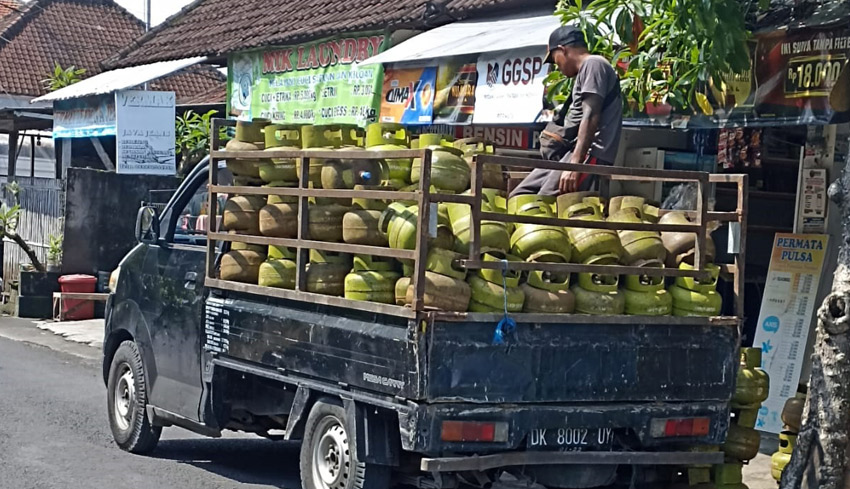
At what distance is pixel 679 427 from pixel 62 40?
26.1 m

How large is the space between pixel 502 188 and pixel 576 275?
129 cm

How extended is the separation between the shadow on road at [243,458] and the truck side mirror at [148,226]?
147 centimetres

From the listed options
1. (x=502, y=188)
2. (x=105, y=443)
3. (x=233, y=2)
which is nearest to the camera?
(x=502, y=188)

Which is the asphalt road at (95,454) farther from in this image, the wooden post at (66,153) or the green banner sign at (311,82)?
the wooden post at (66,153)

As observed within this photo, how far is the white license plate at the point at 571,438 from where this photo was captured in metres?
5.71

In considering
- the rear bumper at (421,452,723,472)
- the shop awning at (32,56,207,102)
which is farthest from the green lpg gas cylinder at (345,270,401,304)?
the shop awning at (32,56,207,102)

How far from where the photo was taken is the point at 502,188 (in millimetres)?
7156

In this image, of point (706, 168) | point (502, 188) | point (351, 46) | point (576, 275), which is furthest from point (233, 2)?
point (576, 275)

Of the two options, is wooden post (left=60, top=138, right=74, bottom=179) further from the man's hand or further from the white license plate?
the white license plate

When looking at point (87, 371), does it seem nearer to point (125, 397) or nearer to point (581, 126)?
point (125, 397)

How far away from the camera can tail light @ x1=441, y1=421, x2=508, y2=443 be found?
5.45m

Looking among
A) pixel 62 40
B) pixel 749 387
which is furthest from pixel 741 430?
pixel 62 40

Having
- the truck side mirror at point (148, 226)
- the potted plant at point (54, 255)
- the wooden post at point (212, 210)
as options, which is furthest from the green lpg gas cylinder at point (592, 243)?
the potted plant at point (54, 255)

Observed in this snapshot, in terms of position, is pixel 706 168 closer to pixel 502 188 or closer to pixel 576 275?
pixel 502 188
